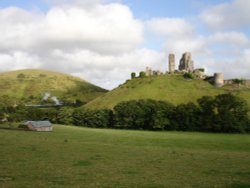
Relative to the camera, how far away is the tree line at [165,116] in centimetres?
10919

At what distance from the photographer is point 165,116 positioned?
12194cm

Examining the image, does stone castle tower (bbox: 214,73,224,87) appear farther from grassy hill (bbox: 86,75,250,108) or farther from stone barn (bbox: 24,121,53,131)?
stone barn (bbox: 24,121,53,131)

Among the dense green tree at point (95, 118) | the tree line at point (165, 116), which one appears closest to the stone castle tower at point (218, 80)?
the tree line at point (165, 116)

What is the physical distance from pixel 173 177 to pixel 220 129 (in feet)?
289

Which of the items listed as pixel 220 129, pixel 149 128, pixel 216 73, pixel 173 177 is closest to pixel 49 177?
pixel 173 177

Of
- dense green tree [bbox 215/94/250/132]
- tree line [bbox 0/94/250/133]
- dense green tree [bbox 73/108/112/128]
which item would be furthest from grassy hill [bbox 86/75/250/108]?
dense green tree [bbox 215/94/250/132]

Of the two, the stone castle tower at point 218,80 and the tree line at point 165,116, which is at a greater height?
the stone castle tower at point 218,80

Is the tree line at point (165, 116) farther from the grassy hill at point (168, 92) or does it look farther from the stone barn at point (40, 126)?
the grassy hill at point (168, 92)

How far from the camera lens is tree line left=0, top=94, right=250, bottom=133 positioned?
4299 inches

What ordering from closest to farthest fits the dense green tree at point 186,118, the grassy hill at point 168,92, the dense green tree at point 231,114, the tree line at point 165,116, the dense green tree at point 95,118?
the dense green tree at point 231,114, the tree line at point 165,116, the dense green tree at point 186,118, the dense green tree at point 95,118, the grassy hill at point 168,92

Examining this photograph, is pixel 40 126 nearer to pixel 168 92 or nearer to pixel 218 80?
pixel 168 92

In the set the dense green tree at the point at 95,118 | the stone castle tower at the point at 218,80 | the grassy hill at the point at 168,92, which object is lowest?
the dense green tree at the point at 95,118

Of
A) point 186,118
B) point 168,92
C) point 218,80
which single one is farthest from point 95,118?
point 218,80

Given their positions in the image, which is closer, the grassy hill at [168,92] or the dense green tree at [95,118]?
the dense green tree at [95,118]
